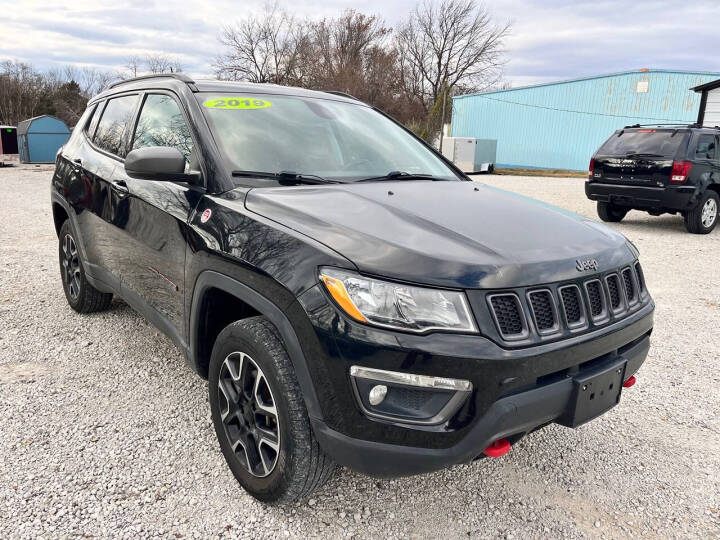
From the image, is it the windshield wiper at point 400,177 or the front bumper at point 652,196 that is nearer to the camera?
the windshield wiper at point 400,177

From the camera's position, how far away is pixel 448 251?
1.92 meters

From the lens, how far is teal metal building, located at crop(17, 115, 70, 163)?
934 inches

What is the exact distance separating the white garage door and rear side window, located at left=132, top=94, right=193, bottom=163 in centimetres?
1896

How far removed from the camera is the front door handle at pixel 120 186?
3222 millimetres

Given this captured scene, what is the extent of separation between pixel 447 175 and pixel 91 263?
250 centimetres

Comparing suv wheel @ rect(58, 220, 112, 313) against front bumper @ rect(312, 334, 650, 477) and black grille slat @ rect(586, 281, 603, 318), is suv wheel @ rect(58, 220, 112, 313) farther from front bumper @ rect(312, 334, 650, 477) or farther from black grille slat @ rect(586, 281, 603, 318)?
black grille slat @ rect(586, 281, 603, 318)

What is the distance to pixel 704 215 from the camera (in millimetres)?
9523

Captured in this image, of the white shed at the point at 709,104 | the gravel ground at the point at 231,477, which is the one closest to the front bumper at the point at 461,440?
the gravel ground at the point at 231,477

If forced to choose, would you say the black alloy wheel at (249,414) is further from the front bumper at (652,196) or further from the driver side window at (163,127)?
the front bumper at (652,196)

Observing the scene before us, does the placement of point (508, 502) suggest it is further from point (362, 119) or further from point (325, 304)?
point (362, 119)

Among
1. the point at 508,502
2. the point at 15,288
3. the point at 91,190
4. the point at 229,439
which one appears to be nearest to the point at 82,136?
the point at 91,190

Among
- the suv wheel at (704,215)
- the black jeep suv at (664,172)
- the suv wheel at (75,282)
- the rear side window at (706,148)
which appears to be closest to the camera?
the suv wheel at (75,282)

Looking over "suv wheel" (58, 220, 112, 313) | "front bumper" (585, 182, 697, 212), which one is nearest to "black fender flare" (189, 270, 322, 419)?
"suv wheel" (58, 220, 112, 313)

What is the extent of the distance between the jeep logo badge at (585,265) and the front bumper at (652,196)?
26.6 feet
